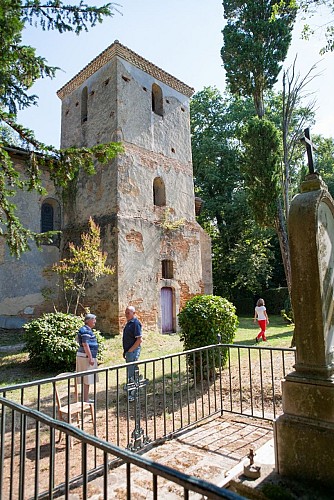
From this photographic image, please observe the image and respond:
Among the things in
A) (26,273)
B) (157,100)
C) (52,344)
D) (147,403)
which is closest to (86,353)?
(147,403)

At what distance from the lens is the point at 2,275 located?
14812 mm

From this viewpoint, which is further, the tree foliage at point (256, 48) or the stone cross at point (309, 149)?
the tree foliage at point (256, 48)

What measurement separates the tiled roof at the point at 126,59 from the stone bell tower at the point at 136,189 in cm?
5

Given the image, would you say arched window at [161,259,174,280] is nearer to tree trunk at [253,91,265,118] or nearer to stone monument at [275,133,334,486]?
tree trunk at [253,91,265,118]

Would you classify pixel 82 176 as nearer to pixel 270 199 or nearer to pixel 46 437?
pixel 270 199

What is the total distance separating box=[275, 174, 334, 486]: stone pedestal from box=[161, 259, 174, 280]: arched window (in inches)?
541

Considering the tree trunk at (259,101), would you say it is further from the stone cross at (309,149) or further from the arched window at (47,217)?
the stone cross at (309,149)

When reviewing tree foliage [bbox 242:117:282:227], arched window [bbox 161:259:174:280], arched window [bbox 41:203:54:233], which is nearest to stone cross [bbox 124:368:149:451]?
tree foliage [bbox 242:117:282:227]

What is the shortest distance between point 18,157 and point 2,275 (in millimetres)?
5673

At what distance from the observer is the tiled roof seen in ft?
54.2

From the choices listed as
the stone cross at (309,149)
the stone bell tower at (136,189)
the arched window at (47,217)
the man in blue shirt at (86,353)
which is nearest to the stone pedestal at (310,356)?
the stone cross at (309,149)

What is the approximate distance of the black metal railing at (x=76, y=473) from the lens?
4.71 ft

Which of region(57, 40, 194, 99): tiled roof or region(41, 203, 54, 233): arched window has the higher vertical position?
region(57, 40, 194, 99): tiled roof

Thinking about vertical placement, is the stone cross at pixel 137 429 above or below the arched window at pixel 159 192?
below
